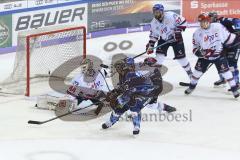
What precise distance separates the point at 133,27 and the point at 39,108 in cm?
410

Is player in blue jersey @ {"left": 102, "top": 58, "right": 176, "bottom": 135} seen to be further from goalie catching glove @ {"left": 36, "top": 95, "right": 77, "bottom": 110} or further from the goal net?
the goal net

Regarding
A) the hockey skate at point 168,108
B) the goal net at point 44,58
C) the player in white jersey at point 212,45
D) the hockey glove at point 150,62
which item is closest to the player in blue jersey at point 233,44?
the player in white jersey at point 212,45

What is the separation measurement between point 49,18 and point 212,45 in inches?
123

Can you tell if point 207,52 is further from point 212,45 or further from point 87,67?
point 87,67

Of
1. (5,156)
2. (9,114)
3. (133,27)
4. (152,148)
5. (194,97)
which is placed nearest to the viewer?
(5,156)

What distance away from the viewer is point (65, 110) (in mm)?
7492

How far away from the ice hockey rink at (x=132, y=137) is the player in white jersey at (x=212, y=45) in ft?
1.15

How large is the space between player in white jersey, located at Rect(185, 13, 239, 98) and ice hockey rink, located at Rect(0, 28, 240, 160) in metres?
0.35

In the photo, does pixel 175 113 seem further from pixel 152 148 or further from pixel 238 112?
pixel 152 148

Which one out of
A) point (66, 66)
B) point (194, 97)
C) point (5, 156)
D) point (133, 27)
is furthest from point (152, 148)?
point (133, 27)

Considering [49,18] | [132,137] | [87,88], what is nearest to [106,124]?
[132,137]

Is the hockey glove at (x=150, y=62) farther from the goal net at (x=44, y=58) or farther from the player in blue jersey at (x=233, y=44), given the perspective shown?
the goal net at (x=44, y=58)

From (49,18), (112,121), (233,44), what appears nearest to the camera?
(112,121)

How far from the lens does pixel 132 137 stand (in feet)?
21.4
